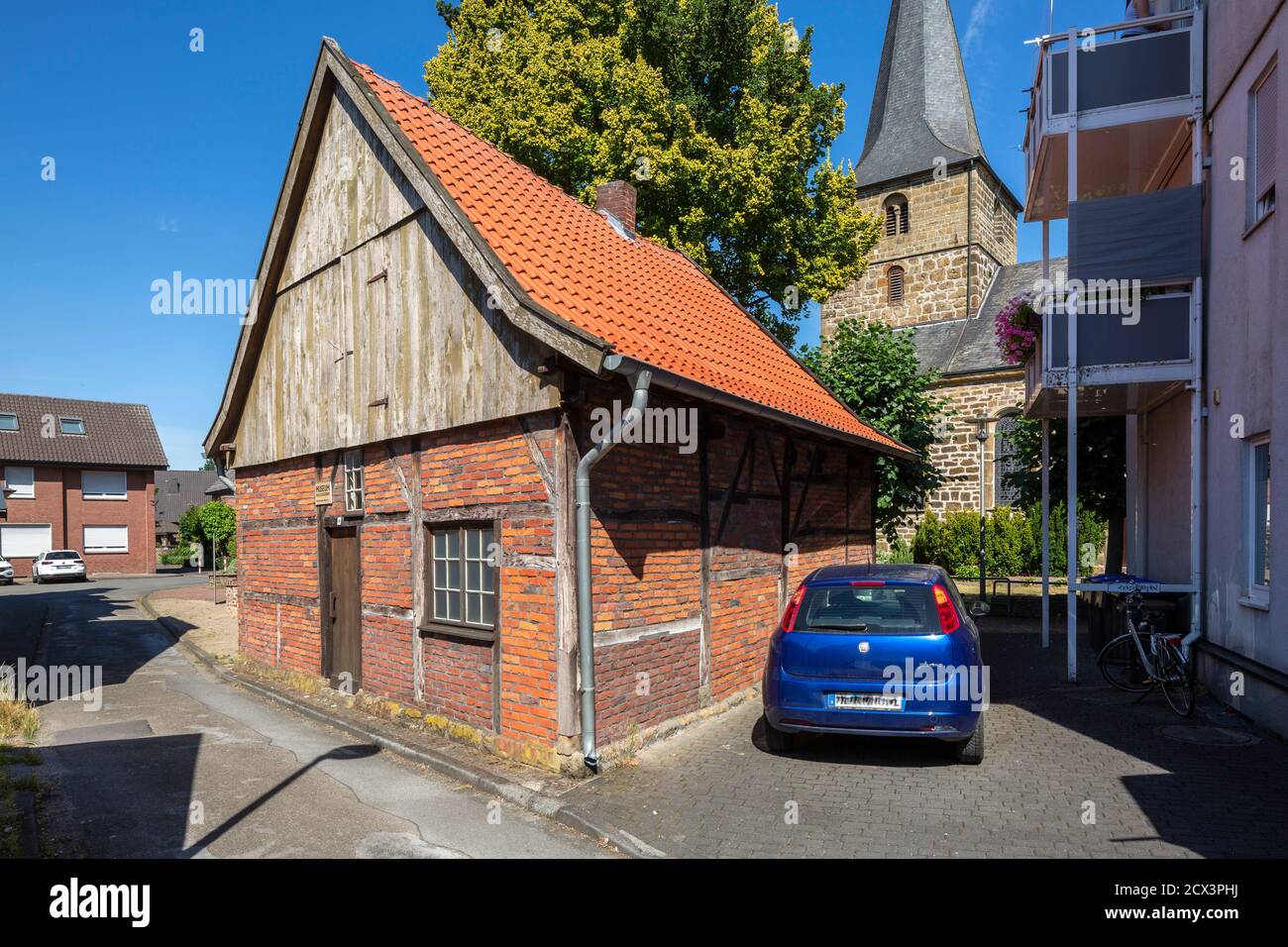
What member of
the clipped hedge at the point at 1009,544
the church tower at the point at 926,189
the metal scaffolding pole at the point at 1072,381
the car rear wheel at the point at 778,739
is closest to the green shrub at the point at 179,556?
the church tower at the point at 926,189

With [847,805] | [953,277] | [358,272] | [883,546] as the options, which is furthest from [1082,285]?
[953,277]

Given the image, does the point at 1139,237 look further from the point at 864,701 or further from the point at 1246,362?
the point at 864,701

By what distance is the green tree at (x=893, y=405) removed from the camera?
16.1 metres

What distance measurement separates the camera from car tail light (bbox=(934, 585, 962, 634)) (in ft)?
21.6

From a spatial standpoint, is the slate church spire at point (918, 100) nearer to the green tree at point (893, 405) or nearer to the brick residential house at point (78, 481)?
the green tree at point (893, 405)

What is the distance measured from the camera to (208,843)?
5551 mm

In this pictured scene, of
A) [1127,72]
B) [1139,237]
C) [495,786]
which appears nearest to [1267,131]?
[1139,237]

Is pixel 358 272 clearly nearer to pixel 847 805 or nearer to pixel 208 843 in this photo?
pixel 208 843

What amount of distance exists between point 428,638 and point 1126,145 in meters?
11.8

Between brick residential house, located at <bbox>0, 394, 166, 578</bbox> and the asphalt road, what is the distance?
3736 centimetres

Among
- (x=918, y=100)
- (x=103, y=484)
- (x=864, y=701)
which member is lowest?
(x=864, y=701)

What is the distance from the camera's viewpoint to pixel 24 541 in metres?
41.1

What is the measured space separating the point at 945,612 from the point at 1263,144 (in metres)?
6.23

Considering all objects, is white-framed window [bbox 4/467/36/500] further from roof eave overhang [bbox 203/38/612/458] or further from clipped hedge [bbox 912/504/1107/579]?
clipped hedge [bbox 912/504/1107/579]
